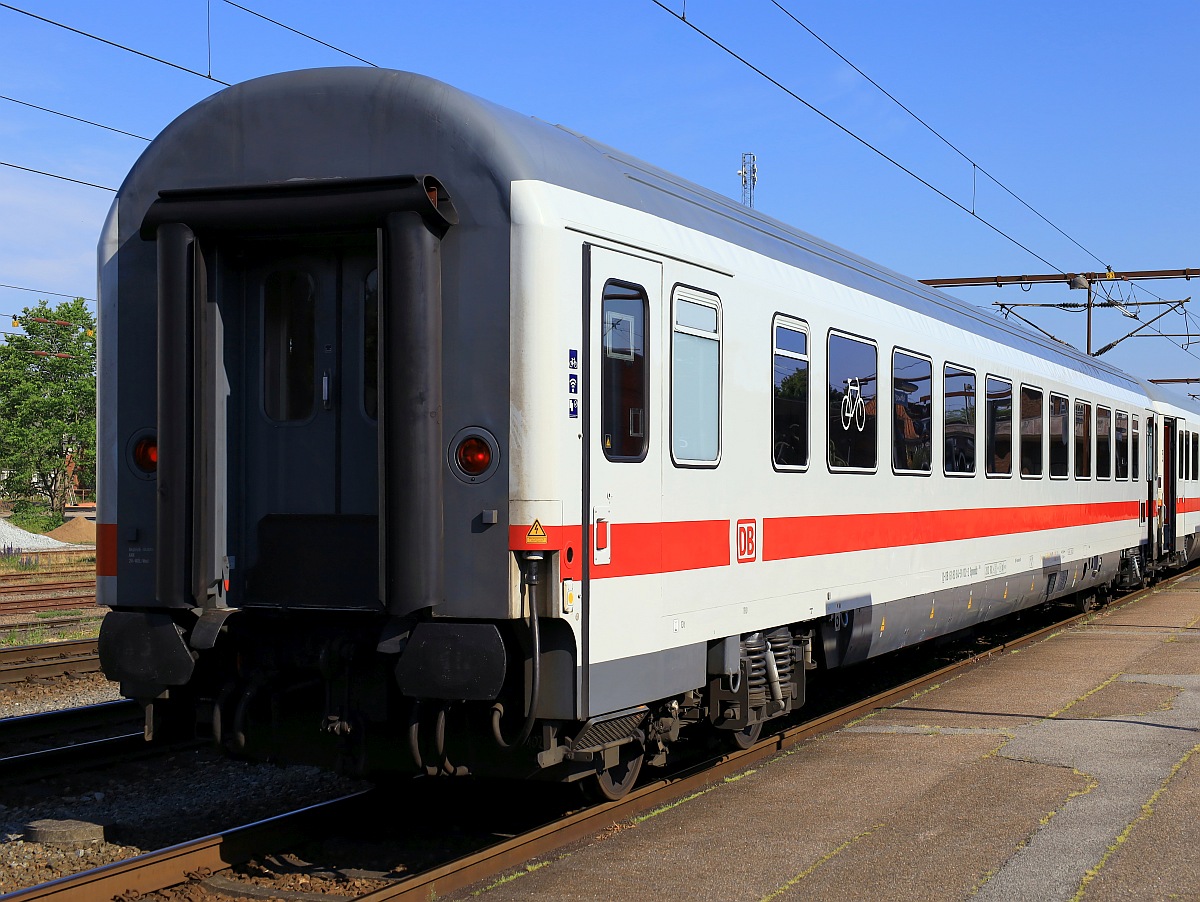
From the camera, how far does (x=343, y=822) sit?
7195 mm

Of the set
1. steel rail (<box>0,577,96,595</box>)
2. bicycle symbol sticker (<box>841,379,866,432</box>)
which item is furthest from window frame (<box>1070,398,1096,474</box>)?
steel rail (<box>0,577,96,595</box>)

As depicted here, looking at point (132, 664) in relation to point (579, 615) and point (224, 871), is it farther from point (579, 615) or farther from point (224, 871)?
point (579, 615)

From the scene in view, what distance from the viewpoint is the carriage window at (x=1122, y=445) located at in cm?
1898

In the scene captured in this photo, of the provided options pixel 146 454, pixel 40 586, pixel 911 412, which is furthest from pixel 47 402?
pixel 146 454

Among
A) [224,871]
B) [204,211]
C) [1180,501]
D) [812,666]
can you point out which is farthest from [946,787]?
[1180,501]

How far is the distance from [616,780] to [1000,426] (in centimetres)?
716

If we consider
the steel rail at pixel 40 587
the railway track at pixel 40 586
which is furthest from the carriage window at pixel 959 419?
the steel rail at pixel 40 587

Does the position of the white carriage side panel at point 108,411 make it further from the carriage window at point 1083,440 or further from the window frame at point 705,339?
the carriage window at point 1083,440

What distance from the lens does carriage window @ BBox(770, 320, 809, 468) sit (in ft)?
26.8

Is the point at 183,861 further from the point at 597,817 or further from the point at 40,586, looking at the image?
the point at 40,586

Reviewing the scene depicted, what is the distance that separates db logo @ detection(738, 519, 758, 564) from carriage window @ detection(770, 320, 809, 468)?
0.57m

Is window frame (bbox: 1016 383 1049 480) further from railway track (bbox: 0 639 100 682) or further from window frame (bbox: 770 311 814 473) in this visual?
railway track (bbox: 0 639 100 682)

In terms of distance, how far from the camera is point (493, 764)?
6215 millimetres

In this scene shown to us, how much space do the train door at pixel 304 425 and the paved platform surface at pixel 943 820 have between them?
1683 millimetres
